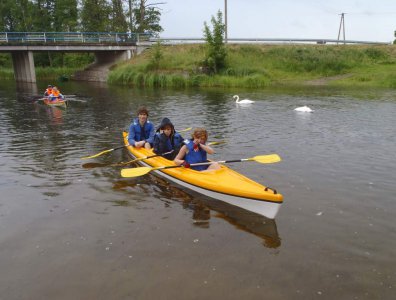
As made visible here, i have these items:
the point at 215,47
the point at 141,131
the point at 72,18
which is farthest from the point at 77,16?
the point at 141,131

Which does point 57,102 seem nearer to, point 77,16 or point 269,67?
point 269,67

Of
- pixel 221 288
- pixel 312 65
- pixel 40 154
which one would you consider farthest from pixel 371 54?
pixel 221 288

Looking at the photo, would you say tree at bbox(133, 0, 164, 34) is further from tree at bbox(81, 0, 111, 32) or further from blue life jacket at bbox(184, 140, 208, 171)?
blue life jacket at bbox(184, 140, 208, 171)

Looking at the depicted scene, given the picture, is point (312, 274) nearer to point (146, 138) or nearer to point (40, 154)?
point (146, 138)

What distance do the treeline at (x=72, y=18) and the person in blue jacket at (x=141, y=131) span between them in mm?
43483

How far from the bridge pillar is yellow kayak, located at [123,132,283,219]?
37.7 metres

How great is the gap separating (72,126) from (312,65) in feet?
101

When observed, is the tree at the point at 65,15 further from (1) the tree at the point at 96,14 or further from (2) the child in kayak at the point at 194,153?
(2) the child in kayak at the point at 194,153

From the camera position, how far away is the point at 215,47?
121 ft

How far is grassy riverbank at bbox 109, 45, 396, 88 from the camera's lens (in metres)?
35.0

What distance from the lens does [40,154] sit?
11.9 metres

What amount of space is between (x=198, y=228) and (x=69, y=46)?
38888 mm

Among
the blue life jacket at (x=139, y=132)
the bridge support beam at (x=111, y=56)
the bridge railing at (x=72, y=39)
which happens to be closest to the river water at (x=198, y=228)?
the blue life jacket at (x=139, y=132)

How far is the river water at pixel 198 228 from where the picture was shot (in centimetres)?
520
